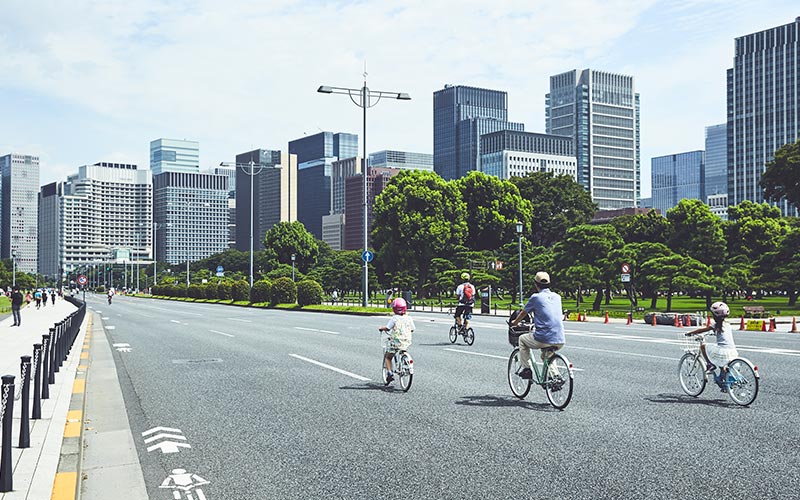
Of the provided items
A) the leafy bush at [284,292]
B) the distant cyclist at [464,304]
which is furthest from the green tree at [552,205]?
the distant cyclist at [464,304]

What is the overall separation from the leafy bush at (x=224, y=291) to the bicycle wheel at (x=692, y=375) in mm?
67010

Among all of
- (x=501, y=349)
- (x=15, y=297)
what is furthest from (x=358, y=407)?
(x=15, y=297)

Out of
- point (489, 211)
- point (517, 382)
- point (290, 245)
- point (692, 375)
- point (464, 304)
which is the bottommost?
point (517, 382)

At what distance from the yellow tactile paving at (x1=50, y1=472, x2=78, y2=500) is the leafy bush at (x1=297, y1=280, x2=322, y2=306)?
45316 millimetres

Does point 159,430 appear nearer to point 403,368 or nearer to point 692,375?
point 403,368

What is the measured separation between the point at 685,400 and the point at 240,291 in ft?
205

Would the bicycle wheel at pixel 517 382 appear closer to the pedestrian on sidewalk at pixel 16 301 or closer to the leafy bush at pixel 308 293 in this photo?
the pedestrian on sidewalk at pixel 16 301

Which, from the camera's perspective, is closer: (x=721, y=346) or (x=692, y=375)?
(x=721, y=346)

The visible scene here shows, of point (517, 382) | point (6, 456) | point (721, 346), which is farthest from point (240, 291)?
point (6, 456)

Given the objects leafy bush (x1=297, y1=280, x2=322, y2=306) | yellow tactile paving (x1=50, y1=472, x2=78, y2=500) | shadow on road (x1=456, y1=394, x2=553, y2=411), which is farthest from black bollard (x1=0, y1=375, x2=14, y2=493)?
leafy bush (x1=297, y1=280, x2=322, y2=306)

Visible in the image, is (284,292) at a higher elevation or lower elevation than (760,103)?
lower

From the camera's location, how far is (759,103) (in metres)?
190

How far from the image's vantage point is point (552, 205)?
90.9 m

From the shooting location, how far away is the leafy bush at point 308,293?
52.2m
